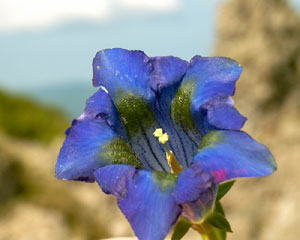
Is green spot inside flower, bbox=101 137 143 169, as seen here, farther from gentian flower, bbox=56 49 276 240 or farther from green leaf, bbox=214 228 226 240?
green leaf, bbox=214 228 226 240

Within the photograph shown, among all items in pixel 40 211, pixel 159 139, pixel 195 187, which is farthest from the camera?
pixel 40 211

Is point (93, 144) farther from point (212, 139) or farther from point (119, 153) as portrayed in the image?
point (212, 139)

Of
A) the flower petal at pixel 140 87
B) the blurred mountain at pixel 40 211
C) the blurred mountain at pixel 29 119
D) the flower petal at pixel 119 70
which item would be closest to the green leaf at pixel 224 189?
the flower petal at pixel 140 87

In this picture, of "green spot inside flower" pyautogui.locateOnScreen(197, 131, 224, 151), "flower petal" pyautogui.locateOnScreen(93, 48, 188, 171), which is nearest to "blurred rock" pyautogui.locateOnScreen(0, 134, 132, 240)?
"flower petal" pyautogui.locateOnScreen(93, 48, 188, 171)

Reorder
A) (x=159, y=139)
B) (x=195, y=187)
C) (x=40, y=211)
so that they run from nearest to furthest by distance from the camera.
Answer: (x=195, y=187)
(x=159, y=139)
(x=40, y=211)

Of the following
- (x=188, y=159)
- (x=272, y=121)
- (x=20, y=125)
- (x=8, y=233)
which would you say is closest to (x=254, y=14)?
(x=272, y=121)

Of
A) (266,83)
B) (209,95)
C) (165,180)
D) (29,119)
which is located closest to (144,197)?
(165,180)

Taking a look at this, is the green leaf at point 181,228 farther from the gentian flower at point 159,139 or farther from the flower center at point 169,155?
the flower center at point 169,155
